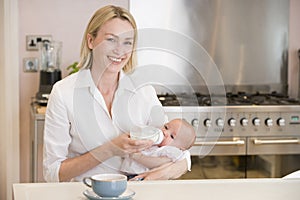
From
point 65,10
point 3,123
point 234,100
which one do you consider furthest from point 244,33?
point 3,123

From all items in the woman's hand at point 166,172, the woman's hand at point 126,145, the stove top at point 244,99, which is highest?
the stove top at point 244,99

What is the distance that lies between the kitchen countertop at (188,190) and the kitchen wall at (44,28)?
7.09 ft

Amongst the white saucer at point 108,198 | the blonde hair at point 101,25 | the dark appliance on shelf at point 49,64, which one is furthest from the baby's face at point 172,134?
the dark appliance on shelf at point 49,64

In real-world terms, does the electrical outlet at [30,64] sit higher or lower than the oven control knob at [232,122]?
higher

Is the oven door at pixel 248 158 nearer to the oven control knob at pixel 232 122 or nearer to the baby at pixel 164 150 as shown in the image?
the oven control knob at pixel 232 122

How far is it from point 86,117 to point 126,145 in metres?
0.20

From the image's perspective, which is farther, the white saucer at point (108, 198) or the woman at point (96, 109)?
the woman at point (96, 109)

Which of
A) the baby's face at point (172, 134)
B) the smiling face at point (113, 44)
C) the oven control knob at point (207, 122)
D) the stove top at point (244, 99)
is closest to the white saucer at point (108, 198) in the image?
the baby's face at point (172, 134)

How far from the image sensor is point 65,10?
3.82 meters

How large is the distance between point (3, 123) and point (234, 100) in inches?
58.0

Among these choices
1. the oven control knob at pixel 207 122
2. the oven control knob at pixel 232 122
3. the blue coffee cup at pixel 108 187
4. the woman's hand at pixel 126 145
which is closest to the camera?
the blue coffee cup at pixel 108 187

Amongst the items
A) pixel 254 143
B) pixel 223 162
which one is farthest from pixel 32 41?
Result: pixel 254 143

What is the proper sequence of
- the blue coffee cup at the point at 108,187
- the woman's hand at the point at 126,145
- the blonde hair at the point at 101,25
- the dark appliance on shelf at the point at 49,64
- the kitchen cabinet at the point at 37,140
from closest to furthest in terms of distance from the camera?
the blue coffee cup at the point at 108,187, the woman's hand at the point at 126,145, the blonde hair at the point at 101,25, the kitchen cabinet at the point at 37,140, the dark appliance on shelf at the point at 49,64

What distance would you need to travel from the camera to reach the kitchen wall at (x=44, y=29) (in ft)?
12.4
